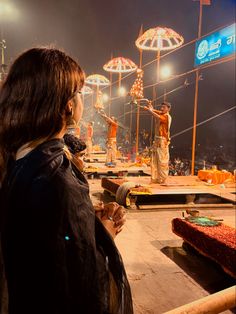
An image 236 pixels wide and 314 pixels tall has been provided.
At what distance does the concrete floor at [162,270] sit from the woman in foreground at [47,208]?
240cm

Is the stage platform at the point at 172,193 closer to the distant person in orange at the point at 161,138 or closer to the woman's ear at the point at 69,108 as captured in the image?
Answer: the distant person in orange at the point at 161,138

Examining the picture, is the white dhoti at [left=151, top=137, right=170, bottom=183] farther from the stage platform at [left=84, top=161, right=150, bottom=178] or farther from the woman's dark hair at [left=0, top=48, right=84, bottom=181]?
the woman's dark hair at [left=0, top=48, right=84, bottom=181]

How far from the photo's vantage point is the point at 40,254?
1.05 m

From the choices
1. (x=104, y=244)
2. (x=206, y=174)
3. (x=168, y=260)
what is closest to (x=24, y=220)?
(x=104, y=244)

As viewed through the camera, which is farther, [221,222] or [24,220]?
[221,222]

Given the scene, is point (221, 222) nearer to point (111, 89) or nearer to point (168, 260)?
point (168, 260)

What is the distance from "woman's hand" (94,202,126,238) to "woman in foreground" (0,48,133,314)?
10.1 inches

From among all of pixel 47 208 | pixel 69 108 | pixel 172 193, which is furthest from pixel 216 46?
pixel 47 208

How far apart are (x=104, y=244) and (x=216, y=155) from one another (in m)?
9.93

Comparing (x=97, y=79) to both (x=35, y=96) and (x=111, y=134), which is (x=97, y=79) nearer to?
(x=111, y=134)

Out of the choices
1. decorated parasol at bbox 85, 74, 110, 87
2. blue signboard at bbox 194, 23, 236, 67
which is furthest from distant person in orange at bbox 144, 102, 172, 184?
decorated parasol at bbox 85, 74, 110, 87

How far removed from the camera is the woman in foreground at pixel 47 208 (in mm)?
1045

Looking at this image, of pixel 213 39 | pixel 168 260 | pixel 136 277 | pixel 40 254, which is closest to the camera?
pixel 40 254

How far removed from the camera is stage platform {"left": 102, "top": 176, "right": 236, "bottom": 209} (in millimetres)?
7707
